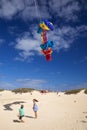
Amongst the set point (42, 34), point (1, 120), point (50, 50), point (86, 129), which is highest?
point (42, 34)

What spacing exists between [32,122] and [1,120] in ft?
8.89

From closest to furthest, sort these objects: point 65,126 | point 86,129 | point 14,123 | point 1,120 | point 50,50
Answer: point 86,129
point 65,126
point 14,123
point 1,120
point 50,50

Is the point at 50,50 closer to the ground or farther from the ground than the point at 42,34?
closer to the ground

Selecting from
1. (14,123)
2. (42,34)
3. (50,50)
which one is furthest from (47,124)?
(42,34)

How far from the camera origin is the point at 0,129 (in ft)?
49.8

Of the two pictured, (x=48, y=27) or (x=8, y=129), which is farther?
(x=48, y=27)

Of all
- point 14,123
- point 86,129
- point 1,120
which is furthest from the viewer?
point 1,120

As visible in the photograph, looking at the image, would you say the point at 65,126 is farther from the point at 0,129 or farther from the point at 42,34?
the point at 42,34

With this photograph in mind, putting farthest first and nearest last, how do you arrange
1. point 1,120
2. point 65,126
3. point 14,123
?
1. point 1,120
2. point 14,123
3. point 65,126

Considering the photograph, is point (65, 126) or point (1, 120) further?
point (1, 120)

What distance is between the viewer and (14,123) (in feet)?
56.1

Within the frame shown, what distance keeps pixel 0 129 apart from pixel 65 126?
4.64m

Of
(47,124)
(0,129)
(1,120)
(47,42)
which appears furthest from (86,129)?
(47,42)

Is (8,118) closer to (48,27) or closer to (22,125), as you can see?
(22,125)
